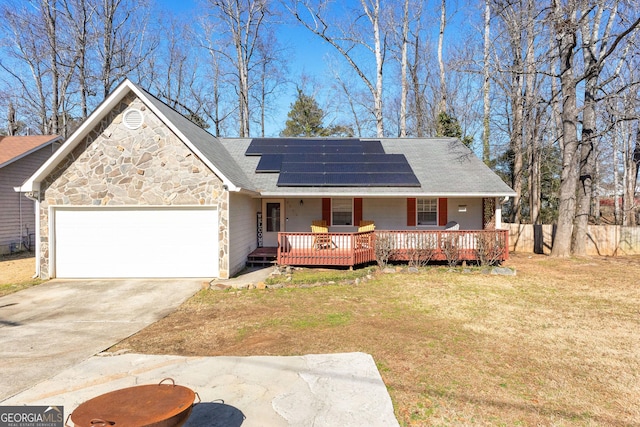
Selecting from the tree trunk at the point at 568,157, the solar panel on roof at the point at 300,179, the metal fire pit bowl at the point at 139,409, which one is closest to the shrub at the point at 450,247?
the solar panel on roof at the point at 300,179

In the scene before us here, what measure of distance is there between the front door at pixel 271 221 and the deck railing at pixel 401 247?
2.37 m

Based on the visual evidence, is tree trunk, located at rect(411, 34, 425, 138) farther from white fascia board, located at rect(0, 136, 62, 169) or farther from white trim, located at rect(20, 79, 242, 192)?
white fascia board, located at rect(0, 136, 62, 169)

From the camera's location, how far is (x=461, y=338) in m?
5.53

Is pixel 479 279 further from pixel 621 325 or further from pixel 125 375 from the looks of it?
pixel 125 375

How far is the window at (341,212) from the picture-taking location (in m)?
13.4

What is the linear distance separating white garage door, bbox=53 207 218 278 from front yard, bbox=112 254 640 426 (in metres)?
1.99

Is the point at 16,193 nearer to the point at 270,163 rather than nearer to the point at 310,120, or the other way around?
the point at 270,163

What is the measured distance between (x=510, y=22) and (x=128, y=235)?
55.6 ft

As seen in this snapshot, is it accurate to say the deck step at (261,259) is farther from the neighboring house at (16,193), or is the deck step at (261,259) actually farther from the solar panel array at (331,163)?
the neighboring house at (16,193)

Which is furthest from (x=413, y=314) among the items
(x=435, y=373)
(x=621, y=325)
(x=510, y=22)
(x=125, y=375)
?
(x=510, y=22)

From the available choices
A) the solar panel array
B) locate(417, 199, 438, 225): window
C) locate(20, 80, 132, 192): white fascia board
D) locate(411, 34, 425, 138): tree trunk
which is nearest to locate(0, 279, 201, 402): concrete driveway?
locate(20, 80, 132, 192): white fascia board

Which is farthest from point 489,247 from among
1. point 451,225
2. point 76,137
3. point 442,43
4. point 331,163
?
point 442,43

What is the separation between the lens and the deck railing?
11242 millimetres

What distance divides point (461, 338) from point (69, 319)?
720 centimetres
